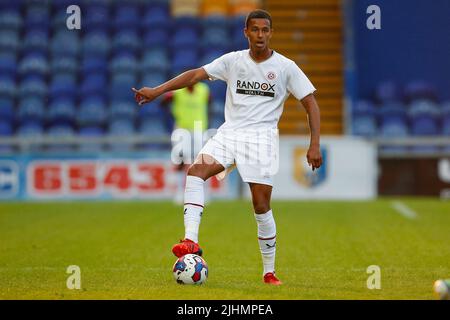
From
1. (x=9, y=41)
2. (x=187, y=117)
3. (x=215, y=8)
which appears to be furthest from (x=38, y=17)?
(x=187, y=117)

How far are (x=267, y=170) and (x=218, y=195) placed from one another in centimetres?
1121

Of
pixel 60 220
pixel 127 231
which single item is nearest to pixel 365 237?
pixel 127 231

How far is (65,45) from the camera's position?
72.0 feet

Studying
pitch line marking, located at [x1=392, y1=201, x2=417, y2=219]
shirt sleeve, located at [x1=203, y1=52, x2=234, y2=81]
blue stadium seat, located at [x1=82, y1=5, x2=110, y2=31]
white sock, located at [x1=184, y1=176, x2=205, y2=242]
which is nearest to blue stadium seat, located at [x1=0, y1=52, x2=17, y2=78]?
blue stadium seat, located at [x1=82, y1=5, x2=110, y2=31]

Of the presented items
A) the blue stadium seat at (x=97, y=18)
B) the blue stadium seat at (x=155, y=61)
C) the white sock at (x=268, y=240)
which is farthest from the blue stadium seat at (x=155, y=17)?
the white sock at (x=268, y=240)

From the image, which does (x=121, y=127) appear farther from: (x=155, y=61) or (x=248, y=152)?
(x=248, y=152)

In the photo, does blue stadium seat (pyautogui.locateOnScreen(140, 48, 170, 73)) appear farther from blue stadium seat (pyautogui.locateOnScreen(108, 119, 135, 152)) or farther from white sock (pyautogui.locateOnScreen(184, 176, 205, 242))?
white sock (pyautogui.locateOnScreen(184, 176, 205, 242))

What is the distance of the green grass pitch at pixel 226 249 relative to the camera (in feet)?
25.6

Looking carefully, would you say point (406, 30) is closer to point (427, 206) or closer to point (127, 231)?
point (427, 206)

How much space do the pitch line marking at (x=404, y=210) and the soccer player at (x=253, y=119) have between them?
7561 millimetres

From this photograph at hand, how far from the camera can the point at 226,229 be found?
535 inches

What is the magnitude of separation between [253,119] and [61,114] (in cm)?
1353

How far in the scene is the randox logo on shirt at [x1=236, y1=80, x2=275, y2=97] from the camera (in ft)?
26.8

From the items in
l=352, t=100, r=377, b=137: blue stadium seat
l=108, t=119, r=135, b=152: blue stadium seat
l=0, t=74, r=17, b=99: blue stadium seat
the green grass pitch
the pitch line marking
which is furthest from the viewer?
l=0, t=74, r=17, b=99: blue stadium seat
